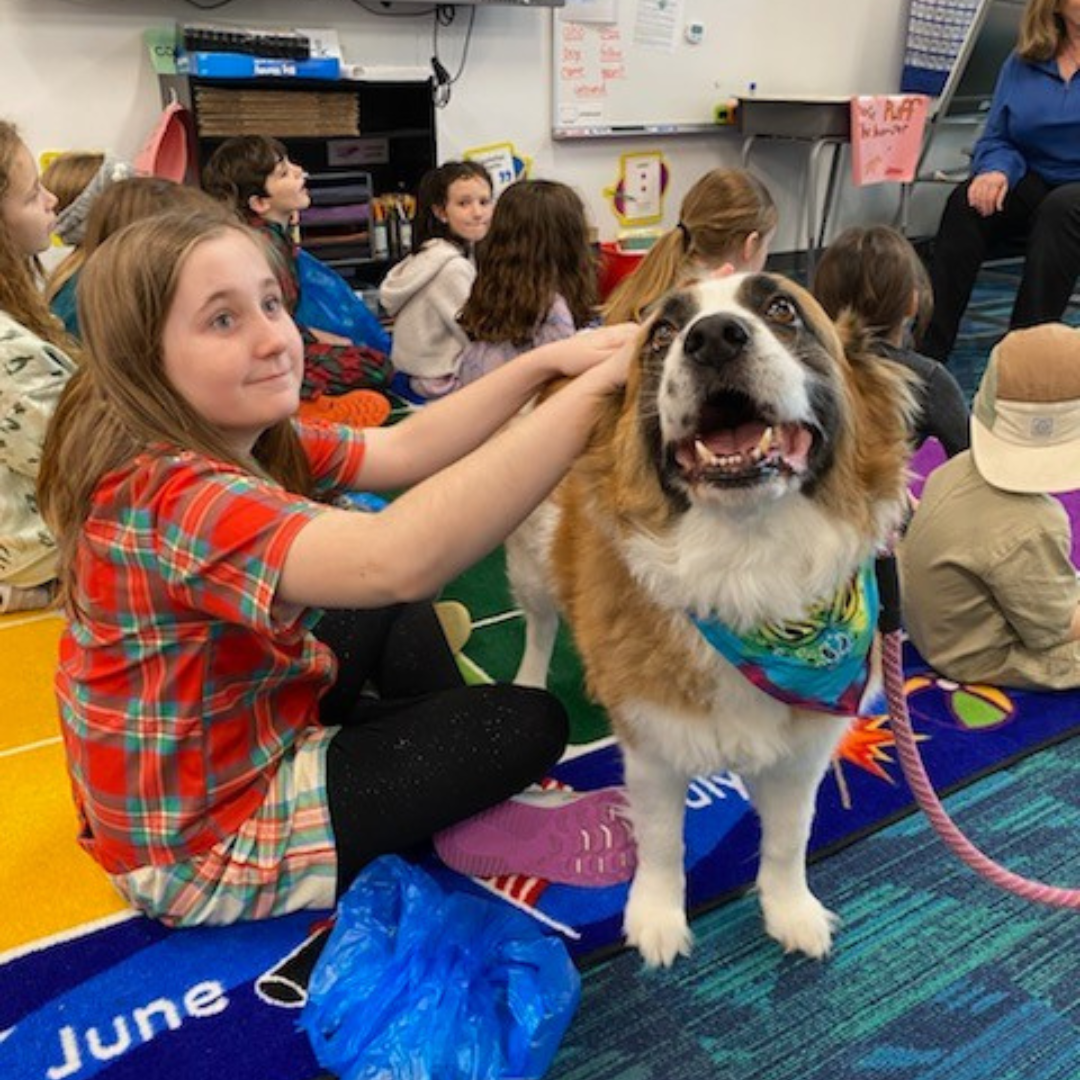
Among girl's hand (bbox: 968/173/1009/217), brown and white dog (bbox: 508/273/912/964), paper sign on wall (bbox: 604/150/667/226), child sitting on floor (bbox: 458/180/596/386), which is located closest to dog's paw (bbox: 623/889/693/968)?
brown and white dog (bbox: 508/273/912/964)

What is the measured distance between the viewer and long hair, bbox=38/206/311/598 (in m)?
1.24

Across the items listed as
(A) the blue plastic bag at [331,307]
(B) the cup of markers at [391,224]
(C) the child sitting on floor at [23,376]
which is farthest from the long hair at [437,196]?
(C) the child sitting on floor at [23,376]

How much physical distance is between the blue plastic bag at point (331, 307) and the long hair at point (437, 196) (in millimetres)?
427

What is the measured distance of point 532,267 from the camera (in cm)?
298

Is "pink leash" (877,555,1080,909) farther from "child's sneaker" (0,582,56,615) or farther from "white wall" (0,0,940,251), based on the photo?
"white wall" (0,0,940,251)

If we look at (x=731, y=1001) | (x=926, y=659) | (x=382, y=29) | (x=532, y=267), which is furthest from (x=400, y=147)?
(x=731, y=1001)

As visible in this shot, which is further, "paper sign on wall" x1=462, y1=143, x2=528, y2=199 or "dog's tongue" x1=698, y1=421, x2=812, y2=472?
"paper sign on wall" x1=462, y1=143, x2=528, y2=199

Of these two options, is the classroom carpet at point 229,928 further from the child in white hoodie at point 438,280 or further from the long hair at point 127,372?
the child in white hoodie at point 438,280

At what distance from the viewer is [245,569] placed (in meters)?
1.14

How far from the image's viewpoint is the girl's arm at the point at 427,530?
3.62 ft

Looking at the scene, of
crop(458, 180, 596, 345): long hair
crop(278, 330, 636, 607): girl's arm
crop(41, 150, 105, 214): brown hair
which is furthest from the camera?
crop(41, 150, 105, 214): brown hair

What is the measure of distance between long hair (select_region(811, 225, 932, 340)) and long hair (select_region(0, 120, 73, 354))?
2.01 m

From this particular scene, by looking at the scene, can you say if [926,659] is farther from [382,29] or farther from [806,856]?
[382,29]

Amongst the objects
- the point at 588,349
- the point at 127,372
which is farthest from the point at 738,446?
the point at 127,372
